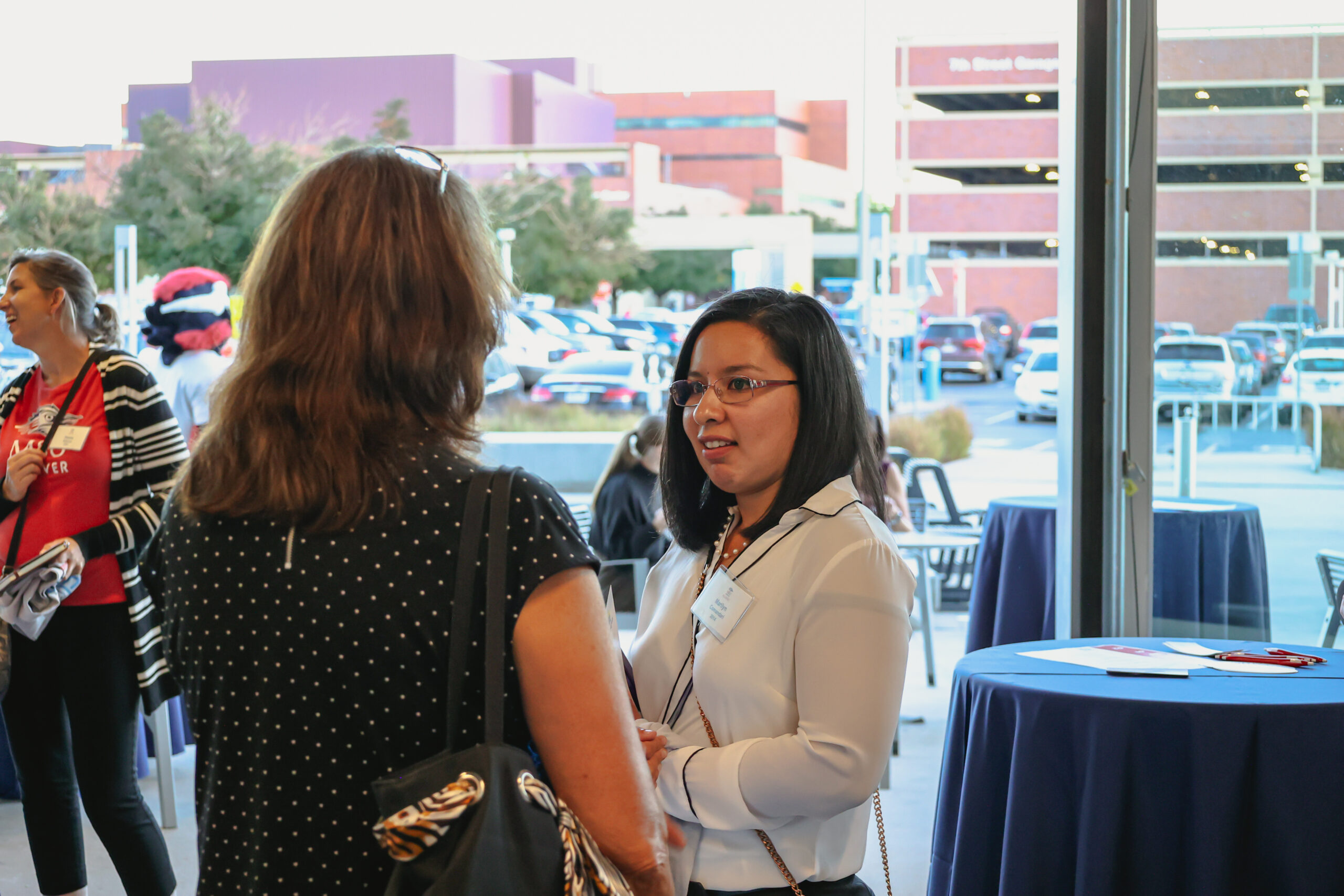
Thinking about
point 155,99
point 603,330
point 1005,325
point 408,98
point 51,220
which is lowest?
point 603,330

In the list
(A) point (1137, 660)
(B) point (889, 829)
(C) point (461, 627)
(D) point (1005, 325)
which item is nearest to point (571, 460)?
(B) point (889, 829)

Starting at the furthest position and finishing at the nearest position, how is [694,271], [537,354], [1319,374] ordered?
[694,271], [537,354], [1319,374]

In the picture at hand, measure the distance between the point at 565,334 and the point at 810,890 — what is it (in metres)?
20.9

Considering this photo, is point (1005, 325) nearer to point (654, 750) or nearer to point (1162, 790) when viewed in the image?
point (1162, 790)

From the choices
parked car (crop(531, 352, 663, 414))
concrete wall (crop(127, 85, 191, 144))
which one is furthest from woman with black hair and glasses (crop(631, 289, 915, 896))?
concrete wall (crop(127, 85, 191, 144))

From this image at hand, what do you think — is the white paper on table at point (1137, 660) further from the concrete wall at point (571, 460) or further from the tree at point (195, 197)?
the tree at point (195, 197)

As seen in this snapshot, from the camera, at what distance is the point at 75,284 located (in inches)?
112

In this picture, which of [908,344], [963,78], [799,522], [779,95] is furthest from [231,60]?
[799,522]

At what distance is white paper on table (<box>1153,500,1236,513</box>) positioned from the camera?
12.1 feet

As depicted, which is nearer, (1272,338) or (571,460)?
(1272,338)

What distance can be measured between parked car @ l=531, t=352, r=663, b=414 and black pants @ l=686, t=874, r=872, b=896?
52.7 ft

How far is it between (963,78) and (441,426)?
33.3 m

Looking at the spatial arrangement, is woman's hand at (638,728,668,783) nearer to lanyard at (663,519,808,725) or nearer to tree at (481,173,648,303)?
lanyard at (663,519,808,725)

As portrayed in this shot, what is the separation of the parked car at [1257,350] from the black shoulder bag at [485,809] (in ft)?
11.1
